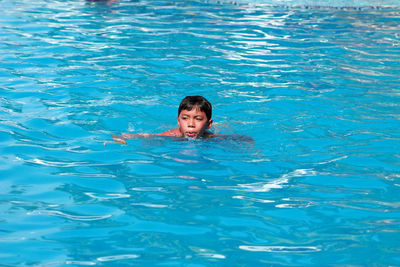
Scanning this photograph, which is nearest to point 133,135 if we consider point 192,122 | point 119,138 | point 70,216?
point 119,138

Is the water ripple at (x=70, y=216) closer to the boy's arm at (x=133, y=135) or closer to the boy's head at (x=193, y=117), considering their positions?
the boy's arm at (x=133, y=135)

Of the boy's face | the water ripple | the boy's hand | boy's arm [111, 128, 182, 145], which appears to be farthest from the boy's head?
the water ripple

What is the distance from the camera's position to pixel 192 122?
587 centimetres

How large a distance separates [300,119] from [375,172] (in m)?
→ 1.81

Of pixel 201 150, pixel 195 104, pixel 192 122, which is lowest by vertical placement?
→ pixel 201 150

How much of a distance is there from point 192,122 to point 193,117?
61 millimetres

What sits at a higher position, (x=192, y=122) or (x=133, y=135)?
(x=192, y=122)

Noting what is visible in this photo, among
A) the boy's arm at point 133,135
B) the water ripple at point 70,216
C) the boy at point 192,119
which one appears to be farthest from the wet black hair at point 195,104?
the water ripple at point 70,216

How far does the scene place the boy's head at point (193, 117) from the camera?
5867mm

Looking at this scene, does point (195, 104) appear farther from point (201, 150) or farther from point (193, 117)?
point (201, 150)

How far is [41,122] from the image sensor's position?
6.26 metres

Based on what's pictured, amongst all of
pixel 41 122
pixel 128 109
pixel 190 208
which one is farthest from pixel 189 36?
pixel 190 208

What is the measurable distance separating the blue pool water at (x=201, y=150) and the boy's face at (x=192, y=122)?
0.14 m

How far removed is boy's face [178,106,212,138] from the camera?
5.86m
